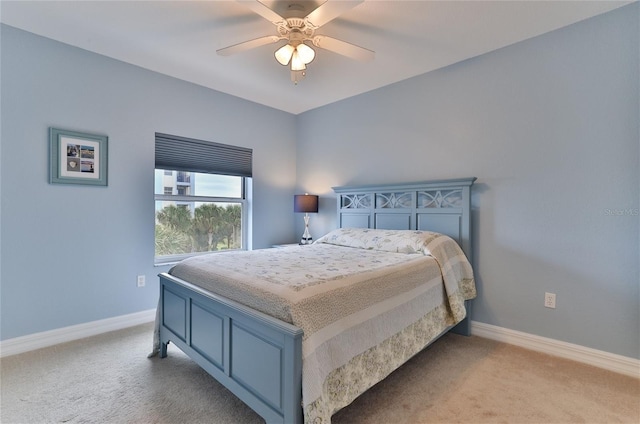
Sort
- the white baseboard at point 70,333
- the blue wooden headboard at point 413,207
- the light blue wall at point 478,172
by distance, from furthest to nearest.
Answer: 1. the blue wooden headboard at point 413,207
2. the white baseboard at point 70,333
3. the light blue wall at point 478,172

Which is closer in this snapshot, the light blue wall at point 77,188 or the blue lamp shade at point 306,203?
the light blue wall at point 77,188

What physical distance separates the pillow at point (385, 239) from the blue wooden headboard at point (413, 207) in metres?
0.28

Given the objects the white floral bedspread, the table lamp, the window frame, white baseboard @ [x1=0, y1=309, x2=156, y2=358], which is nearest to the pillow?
the white floral bedspread

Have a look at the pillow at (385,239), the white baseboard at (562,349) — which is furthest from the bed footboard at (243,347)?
the white baseboard at (562,349)

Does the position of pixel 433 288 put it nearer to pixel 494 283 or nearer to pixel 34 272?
pixel 494 283

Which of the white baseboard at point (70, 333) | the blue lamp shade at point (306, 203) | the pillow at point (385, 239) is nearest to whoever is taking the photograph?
the white baseboard at point (70, 333)

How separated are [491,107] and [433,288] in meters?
1.78

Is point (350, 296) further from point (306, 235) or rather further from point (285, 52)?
point (306, 235)

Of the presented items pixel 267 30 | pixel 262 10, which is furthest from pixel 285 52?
pixel 267 30

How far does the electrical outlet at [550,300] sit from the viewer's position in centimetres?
243

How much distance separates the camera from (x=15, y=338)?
2.39 m

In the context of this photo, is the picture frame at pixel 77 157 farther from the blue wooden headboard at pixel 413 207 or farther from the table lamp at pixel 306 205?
the blue wooden headboard at pixel 413 207

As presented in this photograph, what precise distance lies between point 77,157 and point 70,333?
1.57m

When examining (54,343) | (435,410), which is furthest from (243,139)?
(435,410)
